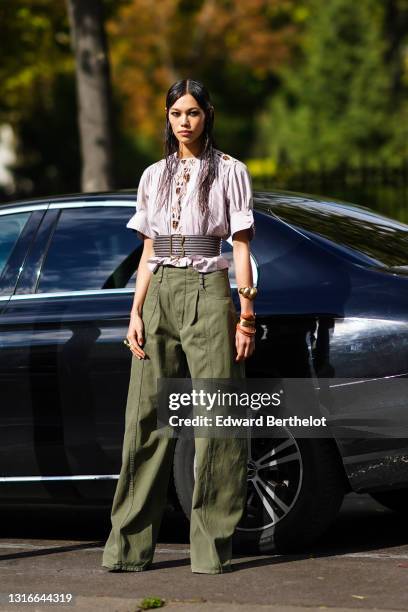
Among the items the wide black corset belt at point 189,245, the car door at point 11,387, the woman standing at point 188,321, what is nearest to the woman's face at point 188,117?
the woman standing at point 188,321

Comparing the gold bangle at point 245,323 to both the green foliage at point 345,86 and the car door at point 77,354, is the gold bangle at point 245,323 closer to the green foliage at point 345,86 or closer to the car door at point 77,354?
the car door at point 77,354

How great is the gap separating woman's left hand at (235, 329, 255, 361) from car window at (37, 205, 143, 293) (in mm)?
823

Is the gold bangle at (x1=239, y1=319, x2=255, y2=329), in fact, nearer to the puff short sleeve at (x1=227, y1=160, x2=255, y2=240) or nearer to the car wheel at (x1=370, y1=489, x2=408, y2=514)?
the puff short sleeve at (x1=227, y1=160, x2=255, y2=240)

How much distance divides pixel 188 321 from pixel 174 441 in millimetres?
523

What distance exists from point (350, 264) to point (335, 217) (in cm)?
55

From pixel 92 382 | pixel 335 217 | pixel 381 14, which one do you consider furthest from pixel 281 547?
pixel 381 14

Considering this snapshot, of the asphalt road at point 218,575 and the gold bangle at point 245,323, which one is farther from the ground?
the gold bangle at point 245,323

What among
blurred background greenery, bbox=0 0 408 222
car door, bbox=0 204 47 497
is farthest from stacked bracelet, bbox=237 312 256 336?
blurred background greenery, bbox=0 0 408 222

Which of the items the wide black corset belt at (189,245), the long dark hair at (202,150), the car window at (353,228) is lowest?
the car window at (353,228)

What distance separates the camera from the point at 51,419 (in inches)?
222

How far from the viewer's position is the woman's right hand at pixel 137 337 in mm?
5094

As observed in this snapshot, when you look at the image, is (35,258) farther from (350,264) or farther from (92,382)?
(350,264)

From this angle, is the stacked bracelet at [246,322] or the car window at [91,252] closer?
the stacked bracelet at [246,322]

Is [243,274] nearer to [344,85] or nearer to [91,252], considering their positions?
[91,252]
